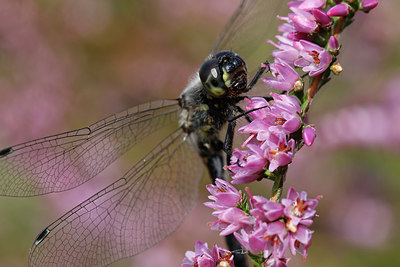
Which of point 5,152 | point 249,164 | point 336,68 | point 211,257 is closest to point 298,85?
point 336,68

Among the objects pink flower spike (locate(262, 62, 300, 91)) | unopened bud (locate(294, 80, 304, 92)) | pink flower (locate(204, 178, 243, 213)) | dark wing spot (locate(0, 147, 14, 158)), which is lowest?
pink flower (locate(204, 178, 243, 213))

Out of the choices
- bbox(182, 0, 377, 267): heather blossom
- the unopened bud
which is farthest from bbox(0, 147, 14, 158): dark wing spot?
the unopened bud

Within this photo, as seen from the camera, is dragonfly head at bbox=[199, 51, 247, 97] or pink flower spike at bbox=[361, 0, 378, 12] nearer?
pink flower spike at bbox=[361, 0, 378, 12]

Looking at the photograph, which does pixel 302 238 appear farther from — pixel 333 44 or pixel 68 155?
pixel 68 155

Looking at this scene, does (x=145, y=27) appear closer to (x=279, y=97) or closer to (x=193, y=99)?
(x=193, y=99)

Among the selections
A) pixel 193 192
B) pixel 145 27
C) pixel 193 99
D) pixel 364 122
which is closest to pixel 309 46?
pixel 193 99

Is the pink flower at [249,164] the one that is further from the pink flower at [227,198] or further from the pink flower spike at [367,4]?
the pink flower spike at [367,4]

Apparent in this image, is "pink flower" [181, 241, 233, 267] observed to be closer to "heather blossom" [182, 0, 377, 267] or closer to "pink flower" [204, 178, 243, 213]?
"heather blossom" [182, 0, 377, 267]
